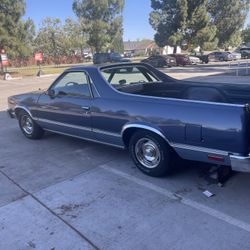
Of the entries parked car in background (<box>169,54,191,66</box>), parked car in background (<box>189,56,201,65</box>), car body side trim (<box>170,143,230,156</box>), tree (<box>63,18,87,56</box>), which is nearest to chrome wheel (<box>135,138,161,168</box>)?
car body side trim (<box>170,143,230,156</box>)

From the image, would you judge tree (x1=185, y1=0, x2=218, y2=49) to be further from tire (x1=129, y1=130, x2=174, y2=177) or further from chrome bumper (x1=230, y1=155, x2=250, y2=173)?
chrome bumper (x1=230, y1=155, x2=250, y2=173)

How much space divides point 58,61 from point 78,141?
146 feet

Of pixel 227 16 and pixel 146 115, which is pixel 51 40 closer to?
pixel 227 16

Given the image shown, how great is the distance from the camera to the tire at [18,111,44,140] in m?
6.04

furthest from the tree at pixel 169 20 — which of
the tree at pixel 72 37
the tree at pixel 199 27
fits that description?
the tree at pixel 72 37

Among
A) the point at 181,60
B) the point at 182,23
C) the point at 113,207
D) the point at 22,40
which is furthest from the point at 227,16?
the point at 113,207

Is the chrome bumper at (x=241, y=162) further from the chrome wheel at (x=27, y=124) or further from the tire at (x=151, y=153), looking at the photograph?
the chrome wheel at (x=27, y=124)

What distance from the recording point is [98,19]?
148ft

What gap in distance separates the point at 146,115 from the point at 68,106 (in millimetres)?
1663

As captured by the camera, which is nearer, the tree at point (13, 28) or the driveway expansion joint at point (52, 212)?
the driveway expansion joint at point (52, 212)

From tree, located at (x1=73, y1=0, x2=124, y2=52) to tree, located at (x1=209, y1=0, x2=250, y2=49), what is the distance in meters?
14.7

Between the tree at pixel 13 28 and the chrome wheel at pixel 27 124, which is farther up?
the tree at pixel 13 28

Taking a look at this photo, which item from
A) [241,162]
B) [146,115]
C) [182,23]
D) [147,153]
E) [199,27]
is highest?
[182,23]

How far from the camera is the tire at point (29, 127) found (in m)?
6.04
